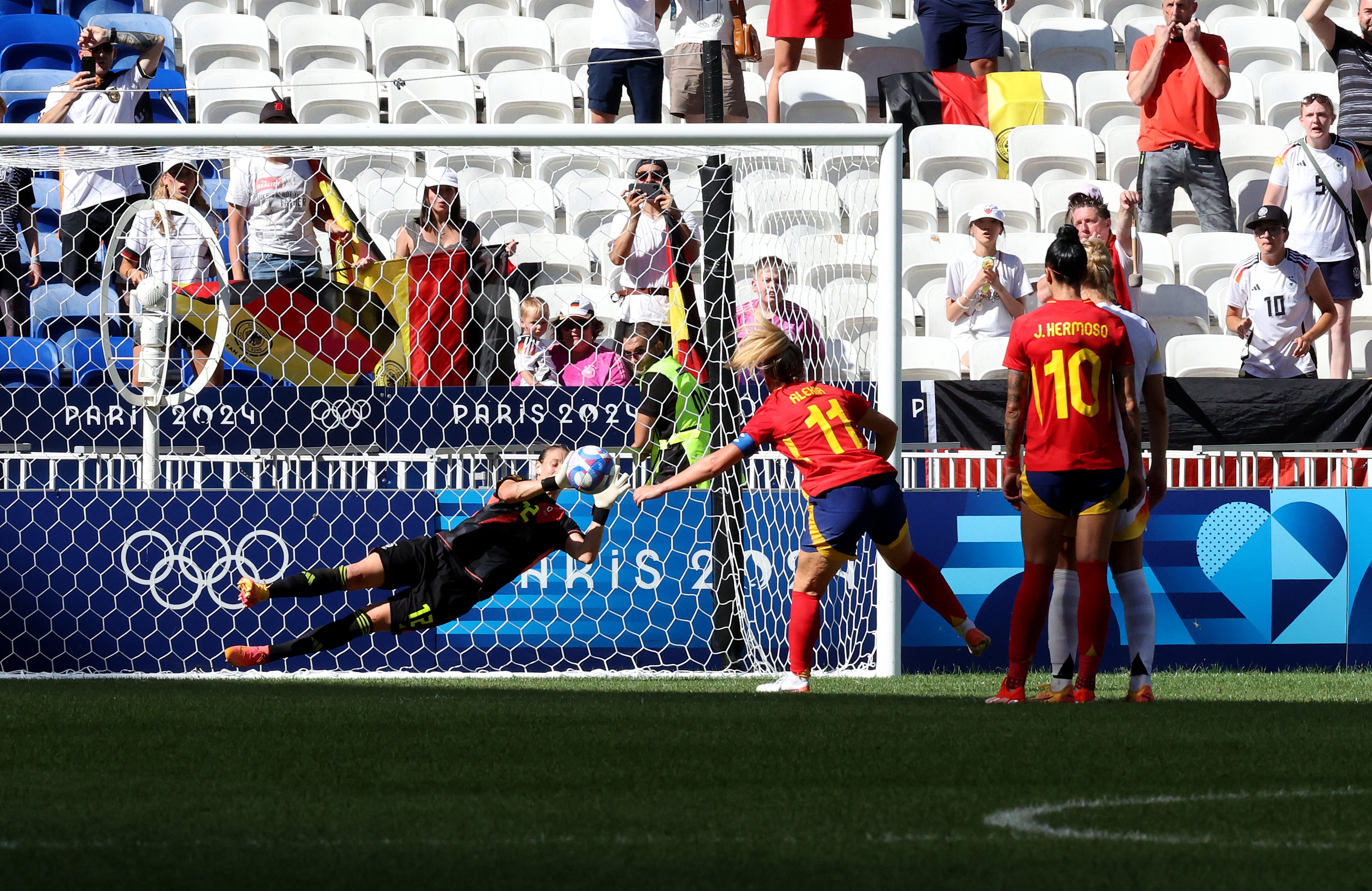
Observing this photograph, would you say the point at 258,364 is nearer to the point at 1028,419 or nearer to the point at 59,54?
the point at 1028,419

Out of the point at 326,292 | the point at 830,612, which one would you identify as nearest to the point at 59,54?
the point at 326,292

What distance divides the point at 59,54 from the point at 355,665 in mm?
7473

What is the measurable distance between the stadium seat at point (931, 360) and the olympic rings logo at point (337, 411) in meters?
3.48

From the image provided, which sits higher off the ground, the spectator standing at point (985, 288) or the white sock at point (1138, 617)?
the spectator standing at point (985, 288)

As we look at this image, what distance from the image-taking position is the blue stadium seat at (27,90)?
1256 centimetres

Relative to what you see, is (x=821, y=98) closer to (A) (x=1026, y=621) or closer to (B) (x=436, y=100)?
(B) (x=436, y=100)

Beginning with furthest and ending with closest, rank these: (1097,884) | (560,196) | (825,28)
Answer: (825,28)
(560,196)
(1097,884)

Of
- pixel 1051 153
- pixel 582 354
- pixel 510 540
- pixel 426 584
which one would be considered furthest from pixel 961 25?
pixel 426 584

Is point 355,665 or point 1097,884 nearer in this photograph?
point 1097,884

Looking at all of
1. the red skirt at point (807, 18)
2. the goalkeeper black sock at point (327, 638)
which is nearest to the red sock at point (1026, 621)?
the goalkeeper black sock at point (327, 638)

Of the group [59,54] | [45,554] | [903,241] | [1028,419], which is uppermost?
[59,54]

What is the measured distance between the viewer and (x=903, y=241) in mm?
12016

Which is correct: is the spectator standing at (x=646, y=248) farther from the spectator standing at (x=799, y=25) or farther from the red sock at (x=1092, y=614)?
the spectator standing at (x=799, y=25)

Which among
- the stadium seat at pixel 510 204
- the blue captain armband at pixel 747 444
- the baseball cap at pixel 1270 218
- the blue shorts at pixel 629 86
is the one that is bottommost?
the blue captain armband at pixel 747 444
